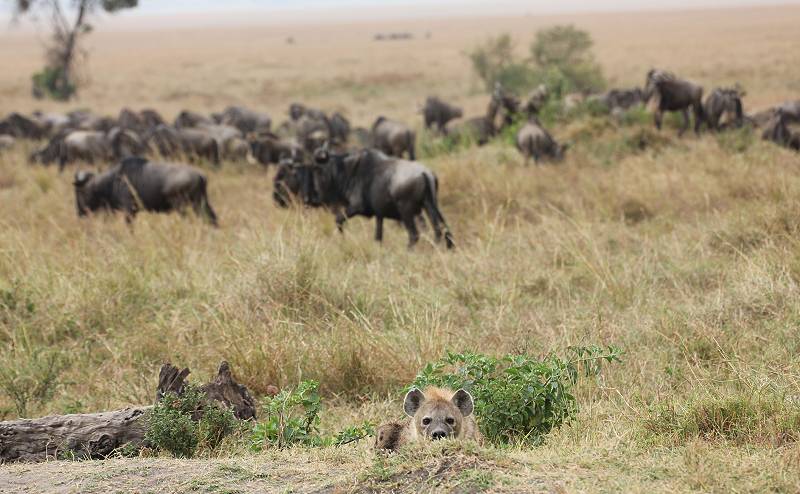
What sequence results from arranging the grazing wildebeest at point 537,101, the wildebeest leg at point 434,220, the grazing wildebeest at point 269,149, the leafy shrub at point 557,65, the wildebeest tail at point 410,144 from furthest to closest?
the leafy shrub at point 557,65 → the grazing wildebeest at point 537,101 → the wildebeest tail at point 410,144 → the grazing wildebeest at point 269,149 → the wildebeest leg at point 434,220

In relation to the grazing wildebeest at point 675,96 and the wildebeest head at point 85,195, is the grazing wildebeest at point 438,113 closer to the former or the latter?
the grazing wildebeest at point 675,96

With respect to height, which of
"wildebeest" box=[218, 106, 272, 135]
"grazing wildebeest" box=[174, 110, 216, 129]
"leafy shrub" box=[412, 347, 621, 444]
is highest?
"leafy shrub" box=[412, 347, 621, 444]

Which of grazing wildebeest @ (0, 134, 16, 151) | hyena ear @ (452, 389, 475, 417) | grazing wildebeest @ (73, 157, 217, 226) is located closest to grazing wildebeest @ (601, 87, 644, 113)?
grazing wildebeest @ (73, 157, 217, 226)

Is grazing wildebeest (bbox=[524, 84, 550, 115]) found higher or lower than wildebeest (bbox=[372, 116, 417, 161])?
higher

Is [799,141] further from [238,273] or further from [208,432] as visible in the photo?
[208,432]

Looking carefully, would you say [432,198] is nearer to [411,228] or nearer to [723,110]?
[411,228]

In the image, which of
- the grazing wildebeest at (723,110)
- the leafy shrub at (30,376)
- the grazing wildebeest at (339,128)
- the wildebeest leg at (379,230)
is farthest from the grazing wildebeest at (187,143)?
the leafy shrub at (30,376)

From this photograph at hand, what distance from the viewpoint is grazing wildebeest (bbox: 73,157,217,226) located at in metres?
11.4

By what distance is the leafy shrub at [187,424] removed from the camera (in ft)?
15.2

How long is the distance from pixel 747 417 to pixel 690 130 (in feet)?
44.6

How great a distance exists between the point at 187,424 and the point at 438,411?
141 cm

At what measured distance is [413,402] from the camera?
4281mm

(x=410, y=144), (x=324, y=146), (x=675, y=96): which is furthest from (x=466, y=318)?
(x=675, y=96)

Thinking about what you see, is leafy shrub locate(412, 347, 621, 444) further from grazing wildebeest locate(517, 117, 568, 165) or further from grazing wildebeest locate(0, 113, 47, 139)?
grazing wildebeest locate(0, 113, 47, 139)
